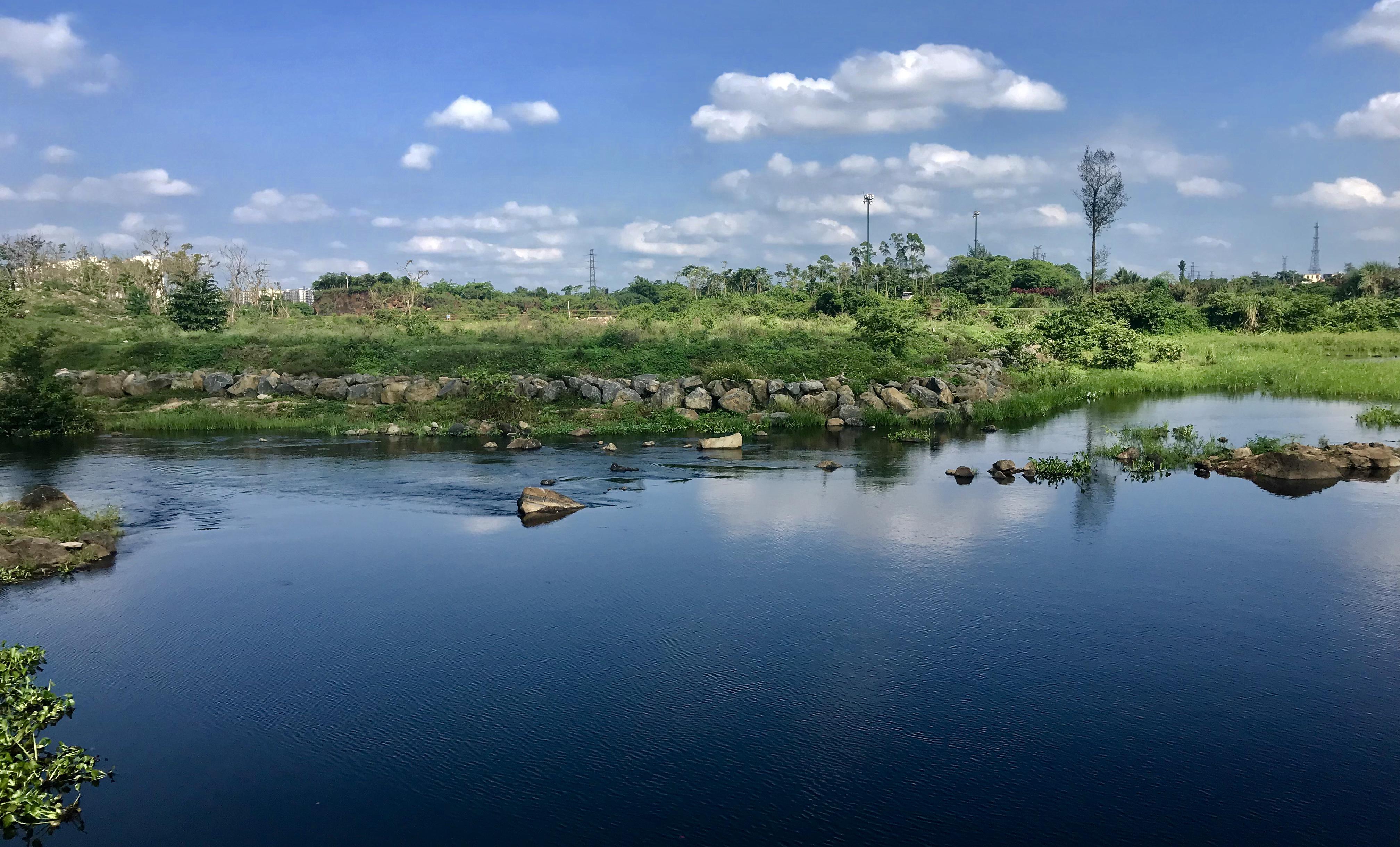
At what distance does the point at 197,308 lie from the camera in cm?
3534

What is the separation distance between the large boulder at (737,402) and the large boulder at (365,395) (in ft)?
29.6

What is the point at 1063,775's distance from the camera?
19.9 feet

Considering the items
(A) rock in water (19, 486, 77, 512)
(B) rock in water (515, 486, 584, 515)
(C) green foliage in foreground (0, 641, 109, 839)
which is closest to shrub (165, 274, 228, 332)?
(A) rock in water (19, 486, 77, 512)

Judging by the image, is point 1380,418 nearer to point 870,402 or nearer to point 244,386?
point 870,402

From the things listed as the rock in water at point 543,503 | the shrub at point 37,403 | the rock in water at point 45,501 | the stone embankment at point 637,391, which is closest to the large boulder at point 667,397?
the stone embankment at point 637,391

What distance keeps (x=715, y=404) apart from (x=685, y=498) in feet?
30.6

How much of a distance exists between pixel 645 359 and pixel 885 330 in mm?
8349

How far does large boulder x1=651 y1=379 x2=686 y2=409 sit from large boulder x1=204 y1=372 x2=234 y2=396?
1158cm

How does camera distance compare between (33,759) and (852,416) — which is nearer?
(33,759)

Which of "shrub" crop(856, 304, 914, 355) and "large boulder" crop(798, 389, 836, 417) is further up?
"shrub" crop(856, 304, 914, 355)

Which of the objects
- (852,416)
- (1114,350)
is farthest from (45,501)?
(1114,350)

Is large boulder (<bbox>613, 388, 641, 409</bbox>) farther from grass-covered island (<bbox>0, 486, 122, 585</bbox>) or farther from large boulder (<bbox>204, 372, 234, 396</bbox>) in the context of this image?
grass-covered island (<bbox>0, 486, 122, 585</bbox>)

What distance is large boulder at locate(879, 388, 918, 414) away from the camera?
2306 centimetres

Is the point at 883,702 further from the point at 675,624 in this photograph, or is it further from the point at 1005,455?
the point at 1005,455
